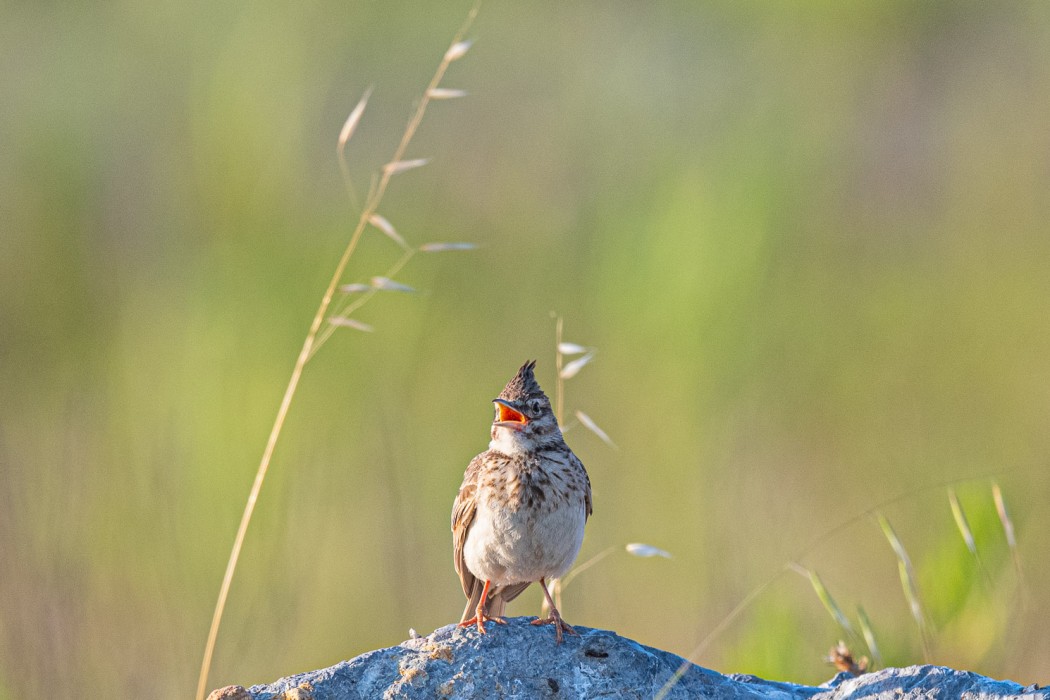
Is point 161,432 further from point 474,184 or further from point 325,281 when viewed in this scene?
point 474,184

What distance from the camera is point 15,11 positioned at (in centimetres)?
916

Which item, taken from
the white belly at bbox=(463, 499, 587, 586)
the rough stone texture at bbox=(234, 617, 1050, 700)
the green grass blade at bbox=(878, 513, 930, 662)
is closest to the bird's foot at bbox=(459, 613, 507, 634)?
the rough stone texture at bbox=(234, 617, 1050, 700)

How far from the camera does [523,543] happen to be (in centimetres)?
368

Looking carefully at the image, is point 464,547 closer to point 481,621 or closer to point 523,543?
point 523,543

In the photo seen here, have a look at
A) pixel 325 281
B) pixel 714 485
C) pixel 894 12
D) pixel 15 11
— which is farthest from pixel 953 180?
pixel 15 11

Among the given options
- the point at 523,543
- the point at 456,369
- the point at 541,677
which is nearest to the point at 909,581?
the point at 523,543

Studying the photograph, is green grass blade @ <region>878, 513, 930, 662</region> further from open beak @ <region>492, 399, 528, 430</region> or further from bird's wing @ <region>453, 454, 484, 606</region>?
bird's wing @ <region>453, 454, 484, 606</region>

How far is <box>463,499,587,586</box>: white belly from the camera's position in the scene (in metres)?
3.68

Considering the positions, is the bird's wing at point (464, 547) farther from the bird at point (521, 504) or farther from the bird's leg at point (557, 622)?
the bird's leg at point (557, 622)

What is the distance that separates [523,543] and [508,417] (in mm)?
430

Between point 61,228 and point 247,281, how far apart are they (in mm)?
1156

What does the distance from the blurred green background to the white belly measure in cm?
108

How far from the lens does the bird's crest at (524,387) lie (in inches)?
152

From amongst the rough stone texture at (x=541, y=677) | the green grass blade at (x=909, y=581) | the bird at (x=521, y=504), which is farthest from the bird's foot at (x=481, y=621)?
the green grass blade at (x=909, y=581)
